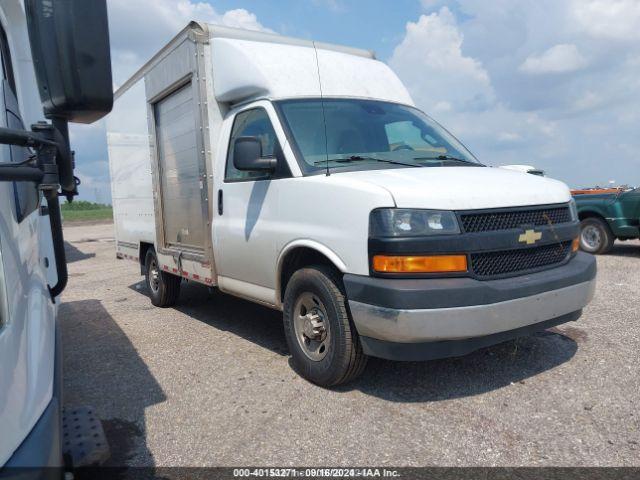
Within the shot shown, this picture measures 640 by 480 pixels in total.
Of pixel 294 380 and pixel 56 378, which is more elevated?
pixel 56 378

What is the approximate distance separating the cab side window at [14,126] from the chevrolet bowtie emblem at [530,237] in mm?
2865

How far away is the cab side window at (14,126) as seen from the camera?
219cm

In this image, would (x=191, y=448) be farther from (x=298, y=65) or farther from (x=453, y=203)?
(x=298, y=65)

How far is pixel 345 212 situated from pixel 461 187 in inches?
29.8

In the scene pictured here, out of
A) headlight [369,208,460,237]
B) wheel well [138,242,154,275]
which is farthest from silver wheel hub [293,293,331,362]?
wheel well [138,242,154,275]

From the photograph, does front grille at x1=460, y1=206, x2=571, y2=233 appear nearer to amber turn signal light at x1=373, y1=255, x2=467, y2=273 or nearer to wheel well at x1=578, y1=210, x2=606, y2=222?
amber turn signal light at x1=373, y1=255, x2=467, y2=273

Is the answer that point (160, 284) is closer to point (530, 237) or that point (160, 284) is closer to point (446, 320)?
point (446, 320)

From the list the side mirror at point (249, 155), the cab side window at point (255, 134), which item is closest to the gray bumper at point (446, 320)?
the side mirror at point (249, 155)

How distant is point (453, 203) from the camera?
3.11 meters

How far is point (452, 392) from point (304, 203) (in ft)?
5.55

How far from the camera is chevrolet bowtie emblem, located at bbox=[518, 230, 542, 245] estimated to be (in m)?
3.33

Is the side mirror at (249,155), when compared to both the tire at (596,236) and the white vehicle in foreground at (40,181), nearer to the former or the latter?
the white vehicle in foreground at (40,181)

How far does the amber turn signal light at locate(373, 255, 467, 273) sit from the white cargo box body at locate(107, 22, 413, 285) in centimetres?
185

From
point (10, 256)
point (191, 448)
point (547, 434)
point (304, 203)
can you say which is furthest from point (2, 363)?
point (547, 434)
